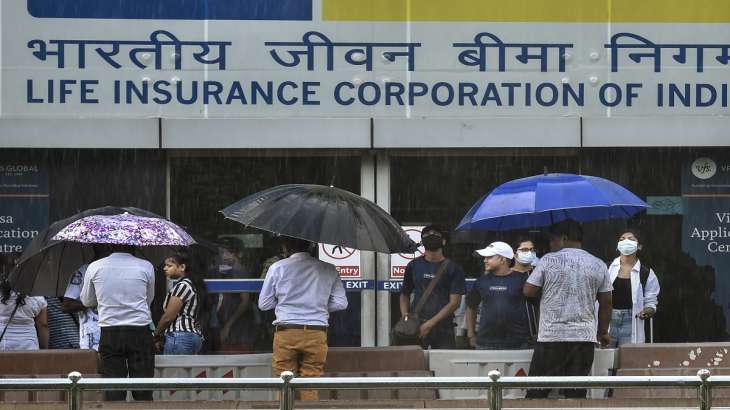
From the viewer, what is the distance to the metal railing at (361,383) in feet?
20.4

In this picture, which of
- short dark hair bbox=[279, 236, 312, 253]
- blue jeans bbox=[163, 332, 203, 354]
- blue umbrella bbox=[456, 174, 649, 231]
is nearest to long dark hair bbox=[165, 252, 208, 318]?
blue jeans bbox=[163, 332, 203, 354]

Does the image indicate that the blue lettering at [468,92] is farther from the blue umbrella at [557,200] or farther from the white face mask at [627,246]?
the blue umbrella at [557,200]

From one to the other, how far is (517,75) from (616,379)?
797 cm

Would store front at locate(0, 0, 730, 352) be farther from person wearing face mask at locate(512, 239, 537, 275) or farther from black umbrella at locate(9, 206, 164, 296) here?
black umbrella at locate(9, 206, 164, 296)

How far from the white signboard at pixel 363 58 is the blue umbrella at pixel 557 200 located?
3532 mm

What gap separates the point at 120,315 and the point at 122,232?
601 mm

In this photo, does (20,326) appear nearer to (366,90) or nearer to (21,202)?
(21,202)

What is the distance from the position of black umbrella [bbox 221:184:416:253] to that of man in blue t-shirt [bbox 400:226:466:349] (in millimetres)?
2461

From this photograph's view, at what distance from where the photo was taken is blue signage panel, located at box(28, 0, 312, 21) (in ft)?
44.9

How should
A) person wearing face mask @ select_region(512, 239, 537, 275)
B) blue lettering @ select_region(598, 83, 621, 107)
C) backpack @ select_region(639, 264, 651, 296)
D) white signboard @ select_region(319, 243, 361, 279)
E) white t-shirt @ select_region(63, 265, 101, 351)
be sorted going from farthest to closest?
blue lettering @ select_region(598, 83, 621, 107) → white signboard @ select_region(319, 243, 361, 279) → backpack @ select_region(639, 264, 651, 296) → person wearing face mask @ select_region(512, 239, 537, 275) → white t-shirt @ select_region(63, 265, 101, 351)

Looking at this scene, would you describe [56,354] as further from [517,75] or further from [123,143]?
[517,75]

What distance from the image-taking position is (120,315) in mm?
9062

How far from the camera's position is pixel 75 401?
20.8ft

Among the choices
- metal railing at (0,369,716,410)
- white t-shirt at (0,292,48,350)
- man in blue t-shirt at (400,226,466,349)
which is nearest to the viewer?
metal railing at (0,369,716,410)
